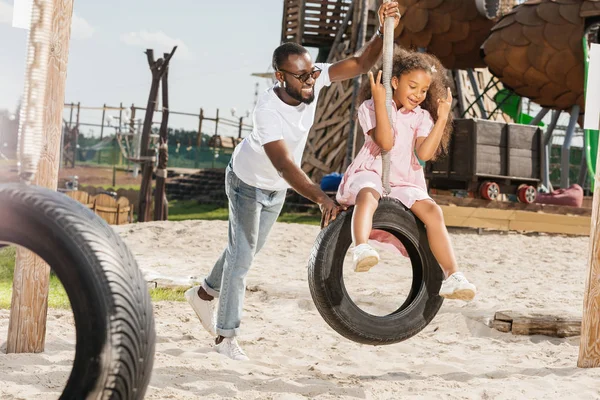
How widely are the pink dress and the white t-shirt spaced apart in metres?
0.36

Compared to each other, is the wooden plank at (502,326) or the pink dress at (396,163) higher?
the pink dress at (396,163)

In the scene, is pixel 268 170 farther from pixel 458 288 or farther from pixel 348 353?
pixel 348 353

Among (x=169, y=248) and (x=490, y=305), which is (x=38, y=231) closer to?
(x=490, y=305)

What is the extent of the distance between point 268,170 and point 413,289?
3.01ft

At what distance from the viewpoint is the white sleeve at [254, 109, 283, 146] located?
3266 millimetres

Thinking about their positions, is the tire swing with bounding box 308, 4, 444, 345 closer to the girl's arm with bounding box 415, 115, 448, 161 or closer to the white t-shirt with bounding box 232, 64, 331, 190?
the girl's arm with bounding box 415, 115, 448, 161

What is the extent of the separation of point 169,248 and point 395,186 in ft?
19.5

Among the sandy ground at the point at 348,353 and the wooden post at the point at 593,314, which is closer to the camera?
the sandy ground at the point at 348,353

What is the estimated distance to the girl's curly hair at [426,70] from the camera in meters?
3.06

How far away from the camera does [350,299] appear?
2.96 metres

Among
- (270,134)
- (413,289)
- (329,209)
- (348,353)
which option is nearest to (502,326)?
(348,353)

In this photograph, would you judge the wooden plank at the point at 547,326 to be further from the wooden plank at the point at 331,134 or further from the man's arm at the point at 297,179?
the wooden plank at the point at 331,134

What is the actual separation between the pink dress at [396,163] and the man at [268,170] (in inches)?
7.0

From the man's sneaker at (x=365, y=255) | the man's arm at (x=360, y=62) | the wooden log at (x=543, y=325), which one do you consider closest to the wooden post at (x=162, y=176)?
the wooden log at (x=543, y=325)
